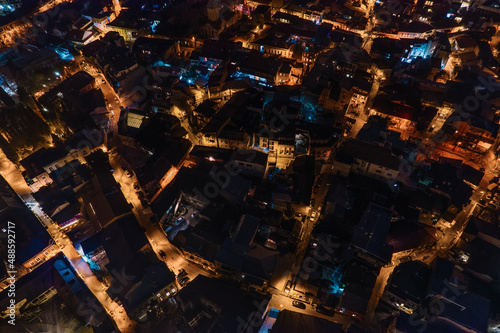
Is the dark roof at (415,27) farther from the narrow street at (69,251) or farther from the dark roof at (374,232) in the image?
the narrow street at (69,251)

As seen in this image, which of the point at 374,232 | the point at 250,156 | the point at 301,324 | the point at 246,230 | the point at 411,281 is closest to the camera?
the point at 301,324

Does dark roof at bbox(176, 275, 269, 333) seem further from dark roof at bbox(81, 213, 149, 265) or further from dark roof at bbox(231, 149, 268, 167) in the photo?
dark roof at bbox(231, 149, 268, 167)

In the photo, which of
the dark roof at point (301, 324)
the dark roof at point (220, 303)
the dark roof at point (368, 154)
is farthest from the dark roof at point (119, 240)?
the dark roof at point (368, 154)

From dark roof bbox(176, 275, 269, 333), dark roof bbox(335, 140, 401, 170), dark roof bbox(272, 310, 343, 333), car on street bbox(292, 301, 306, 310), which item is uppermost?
dark roof bbox(335, 140, 401, 170)

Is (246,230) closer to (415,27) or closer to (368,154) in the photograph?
(368,154)

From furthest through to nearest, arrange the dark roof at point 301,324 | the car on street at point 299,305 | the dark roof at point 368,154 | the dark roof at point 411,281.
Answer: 1. the dark roof at point 368,154
2. the car on street at point 299,305
3. the dark roof at point 411,281
4. the dark roof at point 301,324

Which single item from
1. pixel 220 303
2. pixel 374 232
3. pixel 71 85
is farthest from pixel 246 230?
pixel 71 85

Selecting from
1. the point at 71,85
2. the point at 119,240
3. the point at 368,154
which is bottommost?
the point at 119,240

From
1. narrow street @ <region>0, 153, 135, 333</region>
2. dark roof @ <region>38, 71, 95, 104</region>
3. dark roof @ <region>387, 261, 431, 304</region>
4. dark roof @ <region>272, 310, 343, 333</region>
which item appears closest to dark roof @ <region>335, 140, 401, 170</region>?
dark roof @ <region>387, 261, 431, 304</region>
